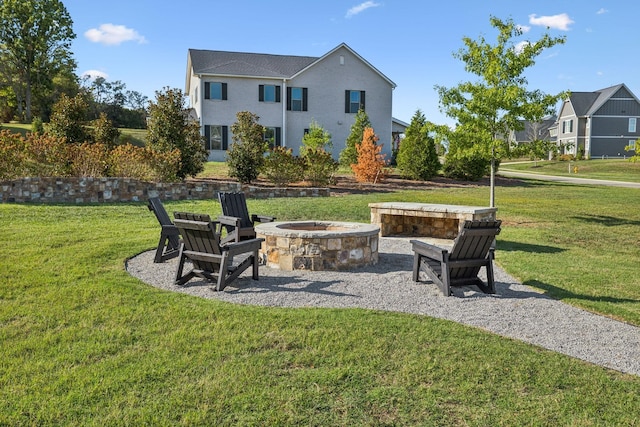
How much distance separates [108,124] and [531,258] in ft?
54.2

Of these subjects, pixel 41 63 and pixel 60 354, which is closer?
pixel 60 354

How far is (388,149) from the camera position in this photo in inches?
1217

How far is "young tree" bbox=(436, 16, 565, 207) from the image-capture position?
43.3 ft

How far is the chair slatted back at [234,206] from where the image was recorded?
9344 millimetres

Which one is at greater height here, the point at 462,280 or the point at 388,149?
the point at 388,149

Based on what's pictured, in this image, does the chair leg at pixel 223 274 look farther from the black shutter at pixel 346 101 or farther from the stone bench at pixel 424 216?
the black shutter at pixel 346 101

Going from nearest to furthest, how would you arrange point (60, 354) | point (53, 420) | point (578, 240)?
point (53, 420) < point (60, 354) < point (578, 240)

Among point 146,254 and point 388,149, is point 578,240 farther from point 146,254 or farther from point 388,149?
point 388,149

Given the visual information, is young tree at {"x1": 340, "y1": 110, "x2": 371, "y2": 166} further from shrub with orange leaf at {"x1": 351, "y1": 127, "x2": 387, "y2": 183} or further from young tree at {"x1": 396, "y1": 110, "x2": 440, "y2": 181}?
shrub with orange leaf at {"x1": 351, "y1": 127, "x2": 387, "y2": 183}

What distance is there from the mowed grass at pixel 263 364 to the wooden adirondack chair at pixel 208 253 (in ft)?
2.10

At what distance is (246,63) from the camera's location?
29.5m

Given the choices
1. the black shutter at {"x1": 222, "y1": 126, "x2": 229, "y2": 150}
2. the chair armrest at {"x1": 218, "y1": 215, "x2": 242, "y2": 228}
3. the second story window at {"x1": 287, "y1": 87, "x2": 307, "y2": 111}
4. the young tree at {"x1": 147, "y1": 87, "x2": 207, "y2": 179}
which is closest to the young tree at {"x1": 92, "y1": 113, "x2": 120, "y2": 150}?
the young tree at {"x1": 147, "y1": 87, "x2": 207, "y2": 179}

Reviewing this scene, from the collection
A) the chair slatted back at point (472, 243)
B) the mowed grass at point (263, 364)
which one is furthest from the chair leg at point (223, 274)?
the chair slatted back at point (472, 243)

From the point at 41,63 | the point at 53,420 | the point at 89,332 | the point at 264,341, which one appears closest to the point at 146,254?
the point at 89,332
